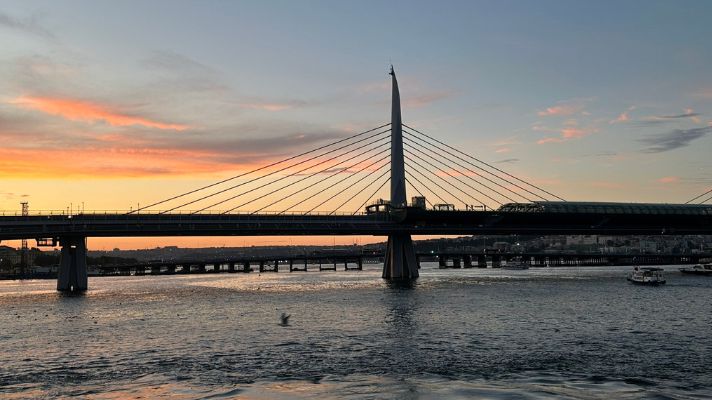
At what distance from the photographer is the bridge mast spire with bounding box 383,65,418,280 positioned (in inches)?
5615

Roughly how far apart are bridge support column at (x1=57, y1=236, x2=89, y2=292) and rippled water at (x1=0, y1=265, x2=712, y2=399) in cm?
4157

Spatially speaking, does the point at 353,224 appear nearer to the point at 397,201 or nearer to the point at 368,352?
the point at 397,201

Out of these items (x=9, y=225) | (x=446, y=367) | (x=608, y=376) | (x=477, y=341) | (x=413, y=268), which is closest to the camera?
(x=608, y=376)

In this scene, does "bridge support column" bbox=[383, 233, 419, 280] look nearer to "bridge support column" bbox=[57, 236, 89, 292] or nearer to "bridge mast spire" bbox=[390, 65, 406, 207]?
"bridge mast spire" bbox=[390, 65, 406, 207]

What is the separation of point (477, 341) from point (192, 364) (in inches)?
770

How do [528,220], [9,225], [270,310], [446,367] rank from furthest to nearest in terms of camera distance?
1. [528,220]
2. [9,225]
3. [270,310]
4. [446,367]

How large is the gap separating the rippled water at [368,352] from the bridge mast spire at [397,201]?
6646cm

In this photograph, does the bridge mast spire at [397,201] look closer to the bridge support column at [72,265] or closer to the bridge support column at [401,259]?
the bridge support column at [401,259]

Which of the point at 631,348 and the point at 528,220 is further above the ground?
the point at 528,220

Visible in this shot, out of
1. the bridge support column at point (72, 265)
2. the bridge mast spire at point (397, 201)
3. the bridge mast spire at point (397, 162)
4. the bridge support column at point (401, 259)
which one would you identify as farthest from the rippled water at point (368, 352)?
the bridge support column at point (401, 259)

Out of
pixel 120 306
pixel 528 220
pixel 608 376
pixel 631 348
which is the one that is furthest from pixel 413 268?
pixel 608 376

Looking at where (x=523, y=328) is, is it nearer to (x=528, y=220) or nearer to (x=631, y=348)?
(x=631, y=348)

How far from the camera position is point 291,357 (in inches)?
1603

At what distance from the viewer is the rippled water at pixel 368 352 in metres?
31.7
